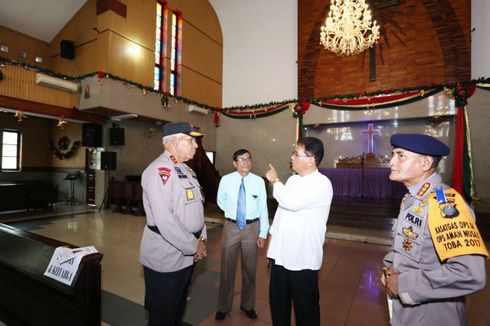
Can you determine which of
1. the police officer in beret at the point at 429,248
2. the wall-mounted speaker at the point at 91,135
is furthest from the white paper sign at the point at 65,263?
the wall-mounted speaker at the point at 91,135

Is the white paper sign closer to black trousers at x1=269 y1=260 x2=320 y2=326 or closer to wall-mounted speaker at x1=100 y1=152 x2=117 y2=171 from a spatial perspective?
black trousers at x1=269 y1=260 x2=320 y2=326

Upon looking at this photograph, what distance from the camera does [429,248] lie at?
1.13 m

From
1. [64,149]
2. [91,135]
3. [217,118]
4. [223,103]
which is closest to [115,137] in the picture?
[91,135]

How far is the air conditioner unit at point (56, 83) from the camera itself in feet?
21.9

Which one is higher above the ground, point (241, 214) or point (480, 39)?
point (480, 39)

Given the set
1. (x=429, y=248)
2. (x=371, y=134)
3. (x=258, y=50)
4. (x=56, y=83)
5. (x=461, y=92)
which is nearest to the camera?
(x=429, y=248)

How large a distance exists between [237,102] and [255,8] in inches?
165

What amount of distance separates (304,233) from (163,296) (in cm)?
105

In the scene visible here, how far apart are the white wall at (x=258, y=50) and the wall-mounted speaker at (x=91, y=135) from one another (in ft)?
18.4

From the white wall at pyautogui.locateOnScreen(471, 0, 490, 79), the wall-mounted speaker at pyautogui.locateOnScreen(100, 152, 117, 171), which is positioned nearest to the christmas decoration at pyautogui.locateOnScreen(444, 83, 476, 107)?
the white wall at pyautogui.locateOnScreen(471, 0, 490, 79)

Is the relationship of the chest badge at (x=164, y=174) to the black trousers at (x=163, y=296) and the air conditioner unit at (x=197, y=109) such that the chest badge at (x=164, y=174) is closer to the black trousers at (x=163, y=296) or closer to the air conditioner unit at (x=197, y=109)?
the black trousers at (x=163, y=296)

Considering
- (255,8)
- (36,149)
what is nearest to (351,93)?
(255,8)

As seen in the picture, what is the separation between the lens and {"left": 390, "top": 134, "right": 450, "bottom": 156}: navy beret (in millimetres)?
1199

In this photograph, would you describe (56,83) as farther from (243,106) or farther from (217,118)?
(243,106)
